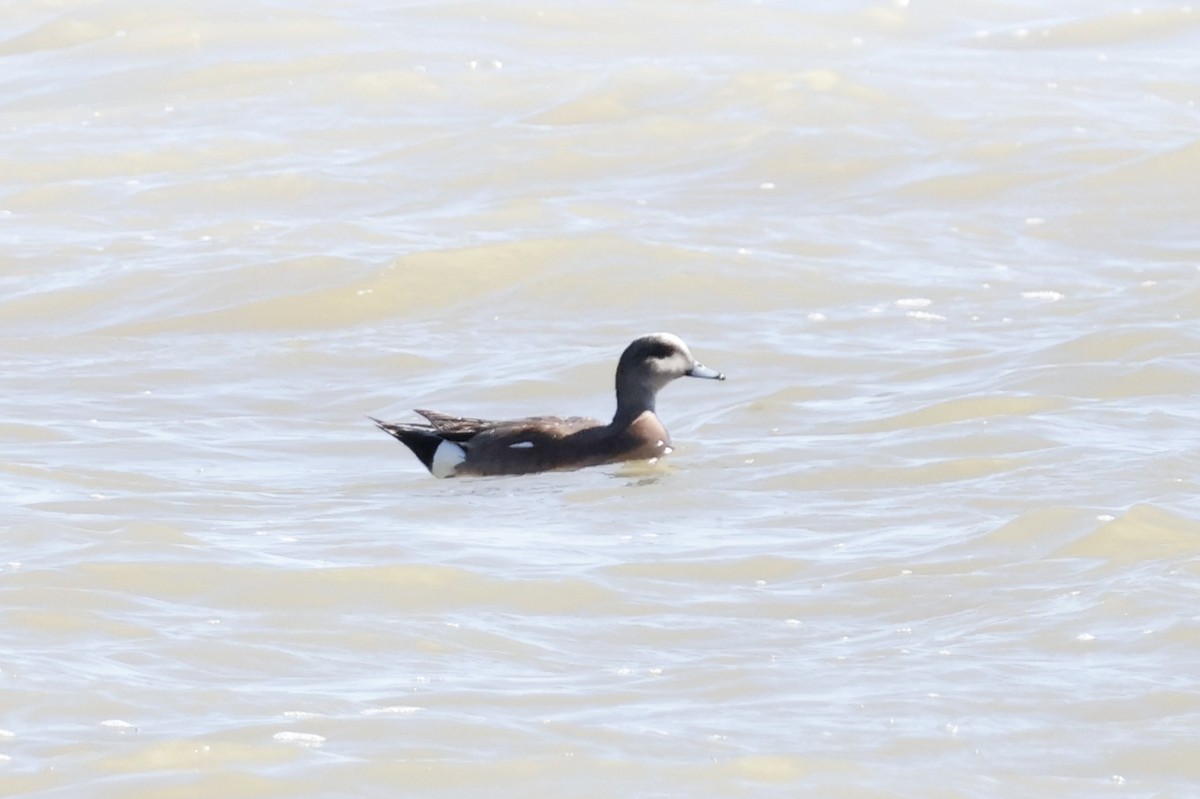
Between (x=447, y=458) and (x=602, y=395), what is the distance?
1.89m

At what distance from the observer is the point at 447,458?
33.3 ft

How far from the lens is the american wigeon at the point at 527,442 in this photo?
10.2 metres

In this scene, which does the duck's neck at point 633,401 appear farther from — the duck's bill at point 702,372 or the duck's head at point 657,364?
the duck's bill at point 702,372

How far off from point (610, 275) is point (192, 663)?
7.69 metres

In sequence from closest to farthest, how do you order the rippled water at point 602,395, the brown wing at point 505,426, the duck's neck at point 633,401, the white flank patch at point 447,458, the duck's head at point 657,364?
the rippled water at point 602,395
the white flank patch at point 447,458
the brown wing at point 505,426
the duck's neck at point 633,401
the duck's head at point 657,364

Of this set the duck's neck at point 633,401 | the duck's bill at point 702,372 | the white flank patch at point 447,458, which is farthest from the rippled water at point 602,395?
the duck's neck at point 633,401

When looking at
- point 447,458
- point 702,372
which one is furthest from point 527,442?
point 702,372

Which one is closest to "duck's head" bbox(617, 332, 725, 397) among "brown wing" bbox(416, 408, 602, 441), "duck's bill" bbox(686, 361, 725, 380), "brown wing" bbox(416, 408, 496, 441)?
"duck's bill" bbox(686, 361, 725, 380)

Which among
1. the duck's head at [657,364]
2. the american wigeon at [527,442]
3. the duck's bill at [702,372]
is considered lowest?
the american wigeon at [527,442]

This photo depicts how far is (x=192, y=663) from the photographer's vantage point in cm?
650

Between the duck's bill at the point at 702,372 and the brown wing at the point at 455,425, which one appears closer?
the brown wing at the point at 455,425

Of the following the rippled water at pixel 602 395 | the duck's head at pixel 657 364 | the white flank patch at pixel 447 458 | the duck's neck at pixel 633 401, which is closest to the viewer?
the rippled water at pixel 602 395

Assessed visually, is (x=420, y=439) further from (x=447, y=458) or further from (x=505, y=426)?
(x=505, y=426)

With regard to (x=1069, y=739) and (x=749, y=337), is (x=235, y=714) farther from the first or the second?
(x=749, y=337)
